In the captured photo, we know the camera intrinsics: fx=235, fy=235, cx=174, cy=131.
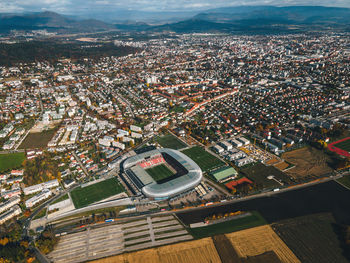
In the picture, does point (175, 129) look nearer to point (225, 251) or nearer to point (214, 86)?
point (225, 251)

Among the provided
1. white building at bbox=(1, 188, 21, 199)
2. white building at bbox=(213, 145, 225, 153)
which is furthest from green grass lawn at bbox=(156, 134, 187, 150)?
white building at bbox=(1, 188, 21, 199)

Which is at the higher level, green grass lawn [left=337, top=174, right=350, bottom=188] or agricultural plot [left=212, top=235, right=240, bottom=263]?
green grass lawn [left=337, top=174, right=350, bottom=188]

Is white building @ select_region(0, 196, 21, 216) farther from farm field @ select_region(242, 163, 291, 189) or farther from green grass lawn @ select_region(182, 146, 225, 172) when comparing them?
farm field @ select_region(242, 163, 291, 189)

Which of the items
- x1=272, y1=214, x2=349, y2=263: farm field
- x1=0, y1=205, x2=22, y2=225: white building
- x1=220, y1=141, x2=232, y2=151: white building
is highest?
x1=220, y1=141, x2=232, y2=151: white building

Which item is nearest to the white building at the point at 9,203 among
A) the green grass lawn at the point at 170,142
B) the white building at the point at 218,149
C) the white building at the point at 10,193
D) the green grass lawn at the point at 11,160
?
the white building at the point at 10,193

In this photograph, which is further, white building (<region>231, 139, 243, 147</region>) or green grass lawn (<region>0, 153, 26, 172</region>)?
white building (<region>231, 139, 243, 147</region>)

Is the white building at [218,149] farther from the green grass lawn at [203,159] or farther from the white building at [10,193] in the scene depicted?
the white building at [10,193]
